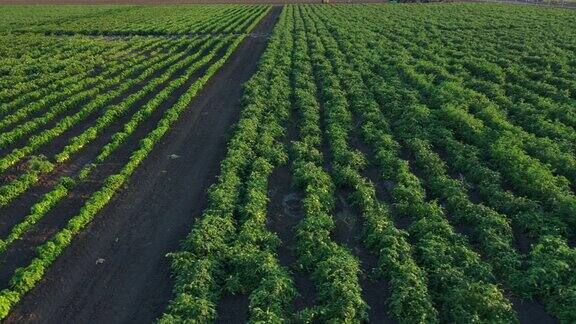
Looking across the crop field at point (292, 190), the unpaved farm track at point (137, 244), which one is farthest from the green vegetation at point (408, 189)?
the unpaved farm track at point (137, 244)

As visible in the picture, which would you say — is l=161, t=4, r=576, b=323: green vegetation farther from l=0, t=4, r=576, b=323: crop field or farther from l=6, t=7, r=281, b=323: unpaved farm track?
l=6, t=7, r=281, b=323: unpaved farm track

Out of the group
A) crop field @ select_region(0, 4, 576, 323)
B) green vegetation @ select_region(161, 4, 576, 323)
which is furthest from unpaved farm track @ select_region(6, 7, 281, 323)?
green vegetation @ select_region(161, 4, 576, 323)

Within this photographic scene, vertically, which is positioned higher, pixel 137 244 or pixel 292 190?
pixel 292 190

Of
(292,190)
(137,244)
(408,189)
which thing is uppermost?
(408,189)

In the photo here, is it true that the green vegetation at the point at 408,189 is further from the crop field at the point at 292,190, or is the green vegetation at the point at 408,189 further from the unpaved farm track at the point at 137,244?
the unpaved farm track at the point at 137,244

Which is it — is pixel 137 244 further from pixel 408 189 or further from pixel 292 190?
pixel 408 189

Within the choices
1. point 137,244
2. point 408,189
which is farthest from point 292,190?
point 137,244

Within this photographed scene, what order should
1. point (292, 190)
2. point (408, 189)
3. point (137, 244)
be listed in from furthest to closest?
point (292, 190)
point (408, 189)
point (137, 244)

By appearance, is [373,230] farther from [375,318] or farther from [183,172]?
[183,172]
